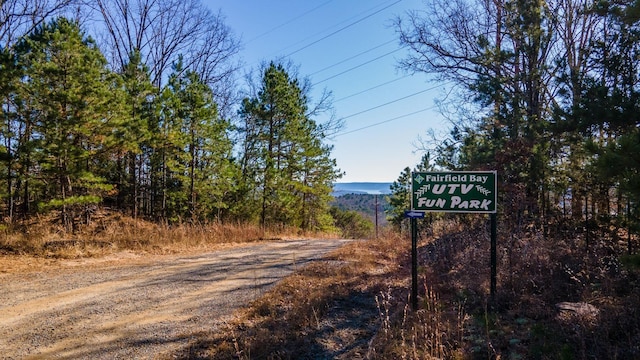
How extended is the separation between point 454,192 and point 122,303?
5015 mm

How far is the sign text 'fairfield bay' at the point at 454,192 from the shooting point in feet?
15.4

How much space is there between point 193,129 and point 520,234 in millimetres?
13868

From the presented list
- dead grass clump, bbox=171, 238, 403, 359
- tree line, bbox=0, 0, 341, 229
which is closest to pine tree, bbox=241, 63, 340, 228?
tree line, bbox=0, 0, 341, 229

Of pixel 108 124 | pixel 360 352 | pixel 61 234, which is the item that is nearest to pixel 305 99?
pixel 108 124

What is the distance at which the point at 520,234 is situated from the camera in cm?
718

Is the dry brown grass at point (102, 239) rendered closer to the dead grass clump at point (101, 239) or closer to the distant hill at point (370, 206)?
the dead grass clump at point (101, 239)

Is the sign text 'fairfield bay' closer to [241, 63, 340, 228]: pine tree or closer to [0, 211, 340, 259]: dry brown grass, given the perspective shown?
[0, 211, 340, 259]: dry brown grass

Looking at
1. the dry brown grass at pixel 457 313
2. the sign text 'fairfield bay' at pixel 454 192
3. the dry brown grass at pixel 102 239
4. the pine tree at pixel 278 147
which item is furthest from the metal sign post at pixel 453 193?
the pine tree at pixel 278 147

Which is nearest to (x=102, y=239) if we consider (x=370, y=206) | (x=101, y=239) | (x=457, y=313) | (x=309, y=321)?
(x=101, y=239)

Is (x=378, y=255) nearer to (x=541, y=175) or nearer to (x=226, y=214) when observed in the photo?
(x=541, y=175)

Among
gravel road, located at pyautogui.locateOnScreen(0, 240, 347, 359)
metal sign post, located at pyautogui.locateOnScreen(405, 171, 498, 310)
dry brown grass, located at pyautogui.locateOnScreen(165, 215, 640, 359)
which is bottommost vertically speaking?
gravel road, located at pyautogui.locateOnScreen(0, 240, 347, 359)

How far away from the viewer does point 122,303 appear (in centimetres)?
577

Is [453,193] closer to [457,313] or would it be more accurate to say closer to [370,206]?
[457,313]

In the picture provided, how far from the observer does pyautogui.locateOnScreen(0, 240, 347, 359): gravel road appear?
428 cm
